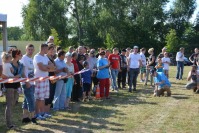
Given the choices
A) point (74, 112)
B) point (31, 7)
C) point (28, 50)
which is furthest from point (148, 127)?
point (31, 7)

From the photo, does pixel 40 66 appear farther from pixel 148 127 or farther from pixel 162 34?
pixel 162 34

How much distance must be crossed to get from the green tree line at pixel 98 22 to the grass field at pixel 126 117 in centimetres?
3468

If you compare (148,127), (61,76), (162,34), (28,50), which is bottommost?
(148,127)

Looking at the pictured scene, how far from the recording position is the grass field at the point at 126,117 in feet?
24.4

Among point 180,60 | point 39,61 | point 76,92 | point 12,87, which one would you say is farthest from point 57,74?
point 180,60

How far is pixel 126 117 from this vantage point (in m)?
8.70

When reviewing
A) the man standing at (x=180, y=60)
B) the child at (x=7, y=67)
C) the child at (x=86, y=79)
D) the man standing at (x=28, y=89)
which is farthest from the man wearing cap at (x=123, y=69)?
the child at (x=7, y=67)

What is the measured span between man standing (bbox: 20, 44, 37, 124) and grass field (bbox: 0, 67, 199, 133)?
255 millimetres

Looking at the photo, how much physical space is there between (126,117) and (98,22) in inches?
1515

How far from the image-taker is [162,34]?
58.0 metres

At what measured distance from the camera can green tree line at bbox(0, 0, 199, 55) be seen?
4684 cm

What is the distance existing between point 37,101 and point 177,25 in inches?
2141

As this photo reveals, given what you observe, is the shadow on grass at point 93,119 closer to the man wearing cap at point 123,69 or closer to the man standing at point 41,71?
the man standing at point 41,71

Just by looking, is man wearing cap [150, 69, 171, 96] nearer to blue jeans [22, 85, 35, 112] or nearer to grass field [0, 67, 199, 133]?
grass field [0, 67, 199, 133]
